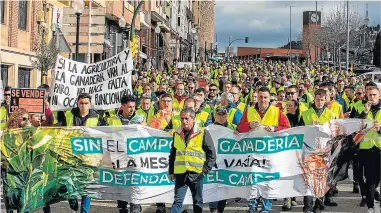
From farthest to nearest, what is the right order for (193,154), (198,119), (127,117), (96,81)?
1. (96,81)
2. (198,119)
3. (127,117)
4. (193,154)

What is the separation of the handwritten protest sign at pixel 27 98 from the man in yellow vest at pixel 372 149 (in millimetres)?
5035

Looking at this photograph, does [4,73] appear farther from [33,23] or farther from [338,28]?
[338,28]

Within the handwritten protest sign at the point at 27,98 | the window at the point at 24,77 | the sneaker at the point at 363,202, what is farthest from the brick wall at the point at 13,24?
the sneaker at the point at 363,202

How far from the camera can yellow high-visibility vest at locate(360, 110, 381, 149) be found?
9.12m

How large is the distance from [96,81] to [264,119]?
3.81 meters

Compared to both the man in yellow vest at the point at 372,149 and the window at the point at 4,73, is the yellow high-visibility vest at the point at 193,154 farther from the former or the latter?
the window at the point at 4,73

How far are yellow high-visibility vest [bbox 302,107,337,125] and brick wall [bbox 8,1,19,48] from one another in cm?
1775

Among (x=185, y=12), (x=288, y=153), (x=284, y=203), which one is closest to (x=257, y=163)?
(x=288, y=153)

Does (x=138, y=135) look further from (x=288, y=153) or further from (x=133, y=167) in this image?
(x=288, y=153)

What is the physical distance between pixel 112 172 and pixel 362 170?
391 cm

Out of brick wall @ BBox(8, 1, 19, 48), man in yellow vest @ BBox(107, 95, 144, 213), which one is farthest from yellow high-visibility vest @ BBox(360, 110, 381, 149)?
brick wall @ BBox(8, 1, 19, 48)

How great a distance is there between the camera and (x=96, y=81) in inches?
443

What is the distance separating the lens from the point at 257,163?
8625mm

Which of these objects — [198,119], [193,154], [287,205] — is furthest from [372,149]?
[193,154]
